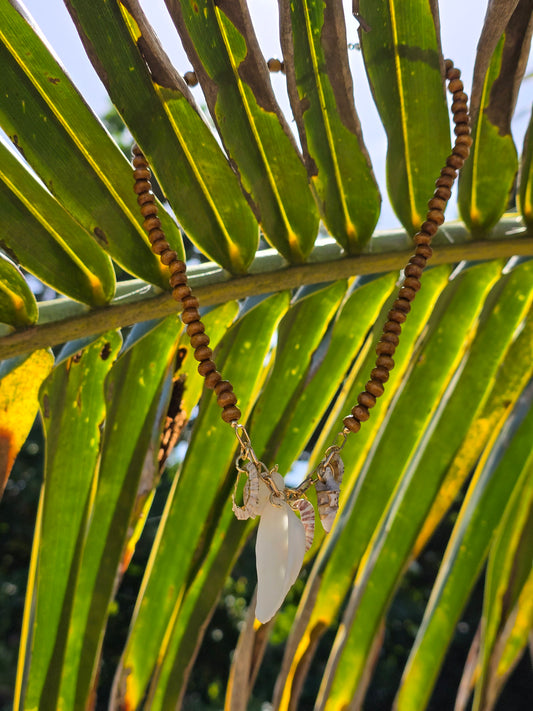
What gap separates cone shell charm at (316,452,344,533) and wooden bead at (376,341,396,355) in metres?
0.14

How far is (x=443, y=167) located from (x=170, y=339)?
414 mm

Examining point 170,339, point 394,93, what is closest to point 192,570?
point 170,339

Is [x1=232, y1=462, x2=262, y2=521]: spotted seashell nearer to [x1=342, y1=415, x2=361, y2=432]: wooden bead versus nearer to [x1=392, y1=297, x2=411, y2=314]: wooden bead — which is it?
[x1=342, y1=415, x2=361, y2=432]: wooden bead

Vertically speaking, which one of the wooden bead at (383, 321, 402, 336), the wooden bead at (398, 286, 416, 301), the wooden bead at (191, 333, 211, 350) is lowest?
the wooden bead at (191, 333, 211, 350)

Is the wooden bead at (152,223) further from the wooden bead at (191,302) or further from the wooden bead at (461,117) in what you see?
the wooden bead at (461,117)

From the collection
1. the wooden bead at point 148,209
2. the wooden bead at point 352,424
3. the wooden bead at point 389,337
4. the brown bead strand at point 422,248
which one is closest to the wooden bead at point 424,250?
the brown bead strand at point 422,248

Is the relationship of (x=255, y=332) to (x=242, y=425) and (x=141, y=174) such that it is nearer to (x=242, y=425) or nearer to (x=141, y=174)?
(x=242, y=425)

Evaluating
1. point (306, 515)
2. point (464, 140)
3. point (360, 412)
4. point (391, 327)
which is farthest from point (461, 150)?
point (306, 515)

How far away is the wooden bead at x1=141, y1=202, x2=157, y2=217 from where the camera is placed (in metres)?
0.76

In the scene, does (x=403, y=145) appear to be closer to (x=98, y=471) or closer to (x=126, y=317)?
(x=126, y=317)

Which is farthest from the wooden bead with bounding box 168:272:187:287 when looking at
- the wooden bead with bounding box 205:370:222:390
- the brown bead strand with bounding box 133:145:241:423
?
the wooden bead with bounding box 205:370:222:390

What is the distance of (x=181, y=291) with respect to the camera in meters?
0.78

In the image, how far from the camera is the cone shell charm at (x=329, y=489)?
78 cm

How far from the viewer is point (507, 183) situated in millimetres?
885
